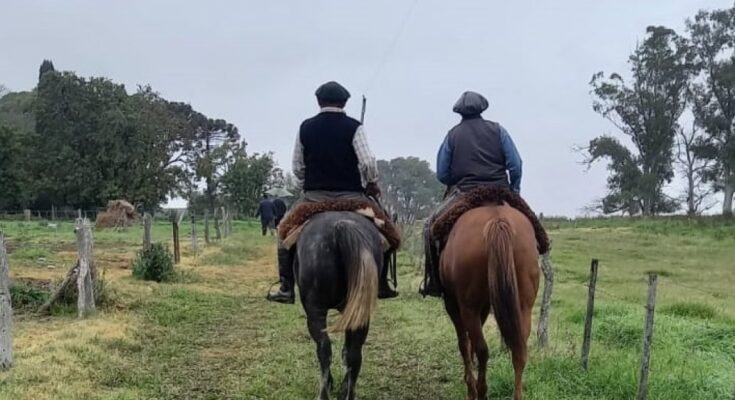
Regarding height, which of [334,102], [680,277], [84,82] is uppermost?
[84,82]

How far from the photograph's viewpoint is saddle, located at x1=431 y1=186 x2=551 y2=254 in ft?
18.4

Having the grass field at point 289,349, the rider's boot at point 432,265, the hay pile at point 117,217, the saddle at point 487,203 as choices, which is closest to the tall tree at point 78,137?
the hay pile at point 117,217

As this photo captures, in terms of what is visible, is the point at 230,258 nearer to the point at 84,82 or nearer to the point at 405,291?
the point at 405,291

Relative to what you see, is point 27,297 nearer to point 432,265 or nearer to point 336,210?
point 336,210

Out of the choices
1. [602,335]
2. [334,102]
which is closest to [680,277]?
[602,335]

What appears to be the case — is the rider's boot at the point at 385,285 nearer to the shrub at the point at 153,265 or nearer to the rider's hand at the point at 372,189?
the rider's hand at the point at 372,189

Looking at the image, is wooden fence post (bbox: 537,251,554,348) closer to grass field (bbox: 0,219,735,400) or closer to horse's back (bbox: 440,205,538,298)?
grass field (bbox: 0,219,735,400)

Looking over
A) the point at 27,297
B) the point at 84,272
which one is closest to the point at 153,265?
the point at 27,297

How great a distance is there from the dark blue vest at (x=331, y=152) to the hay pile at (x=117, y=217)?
3198 centimetres

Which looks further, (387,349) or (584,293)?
(584,293)

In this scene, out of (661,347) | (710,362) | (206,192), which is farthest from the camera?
(206,192)

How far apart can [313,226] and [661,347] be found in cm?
425

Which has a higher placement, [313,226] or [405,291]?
[313,226]

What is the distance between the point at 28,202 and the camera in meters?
53.6
